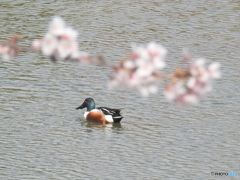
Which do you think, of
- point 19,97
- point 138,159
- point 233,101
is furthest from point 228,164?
point 19,97

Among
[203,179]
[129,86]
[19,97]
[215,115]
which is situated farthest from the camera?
[19,97]

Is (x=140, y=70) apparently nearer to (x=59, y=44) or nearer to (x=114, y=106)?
(x=59, y=44)

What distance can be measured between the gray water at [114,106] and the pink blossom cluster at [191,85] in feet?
25.2

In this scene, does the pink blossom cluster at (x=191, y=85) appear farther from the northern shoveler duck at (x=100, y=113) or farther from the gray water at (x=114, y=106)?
the northern shoveler duck at (x=100, y=113)

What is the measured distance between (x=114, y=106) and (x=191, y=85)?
12.3 metres

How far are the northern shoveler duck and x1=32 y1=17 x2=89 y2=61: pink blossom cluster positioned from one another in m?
11.3

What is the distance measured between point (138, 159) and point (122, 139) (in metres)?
1.67

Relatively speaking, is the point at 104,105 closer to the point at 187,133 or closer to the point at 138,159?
the point at 187,133

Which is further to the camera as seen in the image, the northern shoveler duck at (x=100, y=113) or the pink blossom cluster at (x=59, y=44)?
the northern shoveler duck at (x=100, y=113)

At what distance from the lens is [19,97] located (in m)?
17.6

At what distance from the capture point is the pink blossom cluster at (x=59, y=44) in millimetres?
4941

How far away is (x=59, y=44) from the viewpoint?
198 inches

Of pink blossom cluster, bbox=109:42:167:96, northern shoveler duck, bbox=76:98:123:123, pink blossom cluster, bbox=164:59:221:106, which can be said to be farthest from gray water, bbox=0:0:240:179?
pink blossom cluster, bbox=109:42:167:96

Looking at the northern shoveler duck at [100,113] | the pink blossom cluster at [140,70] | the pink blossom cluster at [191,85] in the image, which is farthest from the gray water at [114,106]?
the pink blossom cluster at [140,70]
